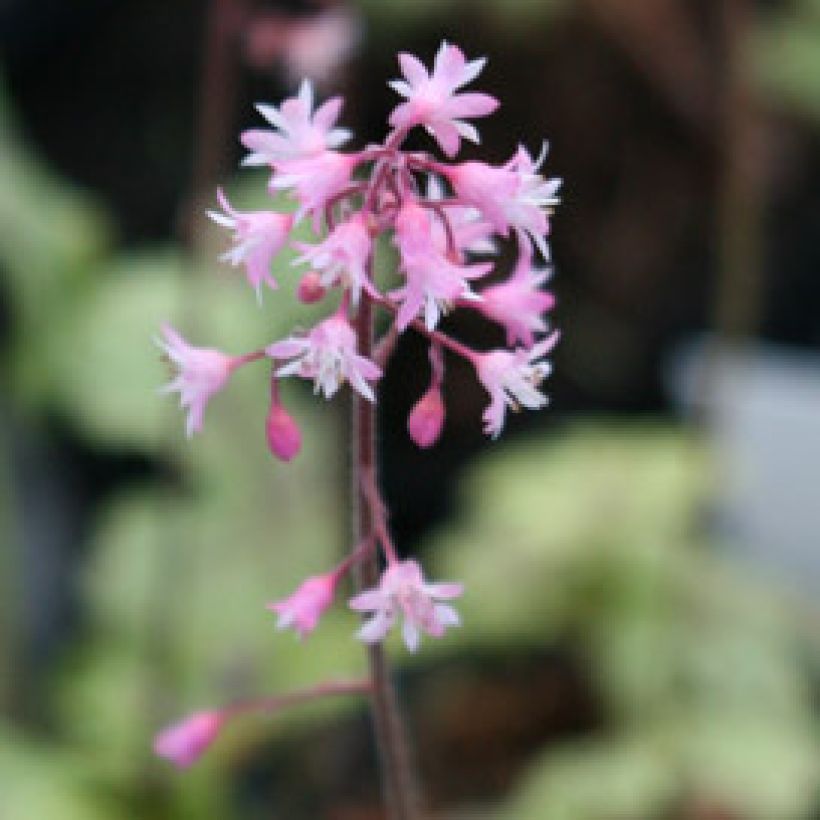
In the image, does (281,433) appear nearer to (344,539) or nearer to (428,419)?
(428,419)

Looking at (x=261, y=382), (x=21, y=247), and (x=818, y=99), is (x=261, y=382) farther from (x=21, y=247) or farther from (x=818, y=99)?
(x=818, y=99)

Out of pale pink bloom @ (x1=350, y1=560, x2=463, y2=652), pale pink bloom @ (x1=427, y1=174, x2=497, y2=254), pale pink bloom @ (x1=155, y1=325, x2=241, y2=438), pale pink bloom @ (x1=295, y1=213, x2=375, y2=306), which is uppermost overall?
pale pink bloom @ (x1=427, y1=174, x2=497, y2=254)

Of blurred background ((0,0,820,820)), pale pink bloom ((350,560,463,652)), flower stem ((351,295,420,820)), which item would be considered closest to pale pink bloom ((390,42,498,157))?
flower stem ((351,295,420,820))

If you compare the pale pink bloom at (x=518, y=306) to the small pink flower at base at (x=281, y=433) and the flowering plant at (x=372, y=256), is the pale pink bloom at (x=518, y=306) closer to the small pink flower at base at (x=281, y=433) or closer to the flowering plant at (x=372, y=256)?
the flowering plant at (x=372, y=256)

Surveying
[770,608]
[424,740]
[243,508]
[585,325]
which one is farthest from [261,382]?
[585,325]

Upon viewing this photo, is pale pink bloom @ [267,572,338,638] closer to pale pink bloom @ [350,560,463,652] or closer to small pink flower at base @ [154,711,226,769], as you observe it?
pale pink bloom @ [350,560,463,652]

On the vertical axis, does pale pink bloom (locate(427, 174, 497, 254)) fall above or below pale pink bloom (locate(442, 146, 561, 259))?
above

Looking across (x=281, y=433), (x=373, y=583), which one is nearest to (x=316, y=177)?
Result: (x=281, y=433)
